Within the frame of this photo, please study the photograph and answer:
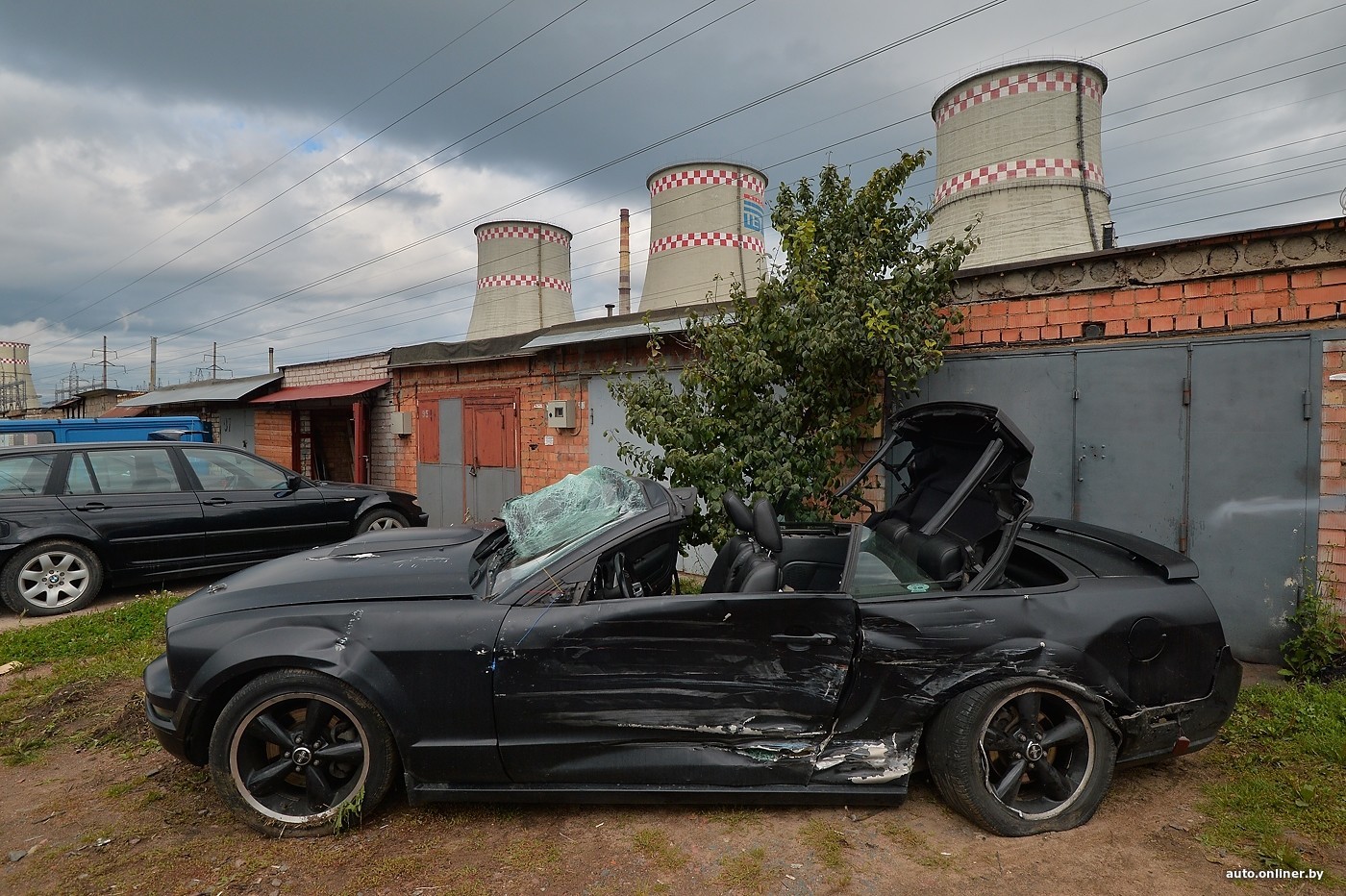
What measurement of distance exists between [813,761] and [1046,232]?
1596cm

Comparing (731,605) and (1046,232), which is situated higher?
(1046,232)

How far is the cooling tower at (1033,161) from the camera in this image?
1514cm

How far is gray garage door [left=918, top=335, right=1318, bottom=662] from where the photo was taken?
13.4 ft

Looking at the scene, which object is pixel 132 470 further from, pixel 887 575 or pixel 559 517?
pixel 887 575

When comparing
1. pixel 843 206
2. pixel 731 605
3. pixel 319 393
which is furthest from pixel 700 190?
pixel 731 605

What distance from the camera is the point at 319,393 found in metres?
11.5

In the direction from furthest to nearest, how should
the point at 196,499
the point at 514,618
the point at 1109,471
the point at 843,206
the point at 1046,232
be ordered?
the point at 1046,232
the point at 196,499
the point at 843,206
the point at 1109,471
the point at 514,618

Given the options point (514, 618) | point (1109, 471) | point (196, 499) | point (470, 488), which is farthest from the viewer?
point (470, 488)

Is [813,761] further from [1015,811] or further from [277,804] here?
[277,804]

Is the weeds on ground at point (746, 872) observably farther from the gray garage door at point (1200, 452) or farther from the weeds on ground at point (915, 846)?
the gray garage door at point (1200, 452)

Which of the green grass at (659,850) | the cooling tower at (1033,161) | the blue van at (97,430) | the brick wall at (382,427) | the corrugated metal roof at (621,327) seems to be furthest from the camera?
the cooling tower at (1033,161)

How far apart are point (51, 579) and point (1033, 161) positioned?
57.5ft

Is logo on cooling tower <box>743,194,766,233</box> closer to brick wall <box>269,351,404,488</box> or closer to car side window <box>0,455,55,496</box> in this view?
brick wall <box>269,351,404,488</box>

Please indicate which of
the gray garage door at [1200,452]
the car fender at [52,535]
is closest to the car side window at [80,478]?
the car fender at [52,535]
